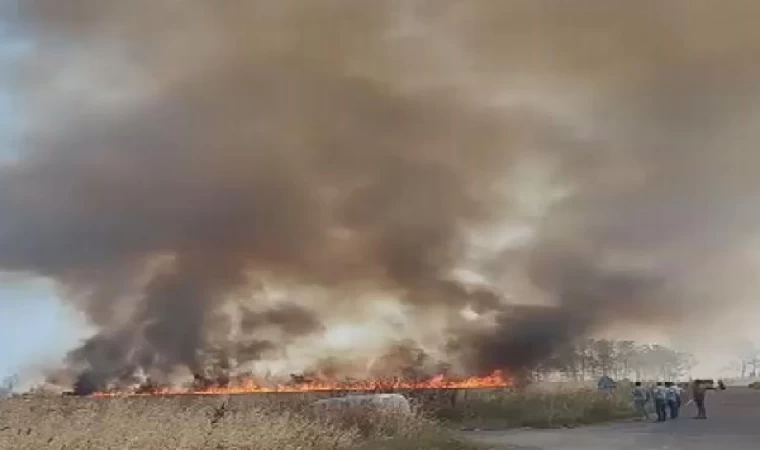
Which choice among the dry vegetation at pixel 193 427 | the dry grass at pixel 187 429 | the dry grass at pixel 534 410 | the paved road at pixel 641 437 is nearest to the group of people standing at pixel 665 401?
the dry grass at pixel 534 410

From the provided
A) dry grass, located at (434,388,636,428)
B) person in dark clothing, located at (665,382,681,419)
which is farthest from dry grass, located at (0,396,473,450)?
person in dark clothing, located at (665,382,681,419)

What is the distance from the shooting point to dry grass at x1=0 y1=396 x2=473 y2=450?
464 inches

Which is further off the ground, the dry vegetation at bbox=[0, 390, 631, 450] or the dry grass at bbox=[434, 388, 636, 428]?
the dry grass at bbox=[434, 388, 636, 428]

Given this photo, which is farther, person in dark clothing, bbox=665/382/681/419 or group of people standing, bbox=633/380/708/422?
person in dark clothing, bbox=665/382/681/419

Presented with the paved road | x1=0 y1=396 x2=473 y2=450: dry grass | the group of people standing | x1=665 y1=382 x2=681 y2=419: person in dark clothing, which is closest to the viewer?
x1=0 y1=396 x2=473 y2=450: dry grass

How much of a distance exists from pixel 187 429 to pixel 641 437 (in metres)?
11.6

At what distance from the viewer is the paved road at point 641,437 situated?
18.0 metres

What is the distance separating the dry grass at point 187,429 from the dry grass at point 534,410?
28.3ft

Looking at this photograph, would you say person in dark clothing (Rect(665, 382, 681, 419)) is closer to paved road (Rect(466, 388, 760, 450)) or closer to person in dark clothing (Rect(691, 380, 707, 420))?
person in dark clothing (Rect(691, 380, 707, 420))

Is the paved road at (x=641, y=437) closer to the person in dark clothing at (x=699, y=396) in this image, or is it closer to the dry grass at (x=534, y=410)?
the dry grass at (x=534, y=410)

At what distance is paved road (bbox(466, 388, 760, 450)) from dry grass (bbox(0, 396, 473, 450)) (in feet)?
8.01

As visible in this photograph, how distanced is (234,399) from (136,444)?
9590 millimetres

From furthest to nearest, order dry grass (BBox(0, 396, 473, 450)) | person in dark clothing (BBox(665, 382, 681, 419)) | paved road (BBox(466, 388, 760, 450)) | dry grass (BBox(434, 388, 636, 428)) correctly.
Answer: person in dark clothing (BBox(665, 382, 681, 419)) → dry grass (BBox(434, 388, 636, 428)) → paved road (BBox(466, 388, 760, 450)) → dry grass (BBox(0, 396, 473, 450))

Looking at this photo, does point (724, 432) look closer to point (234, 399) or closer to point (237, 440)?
point (234, 399)
